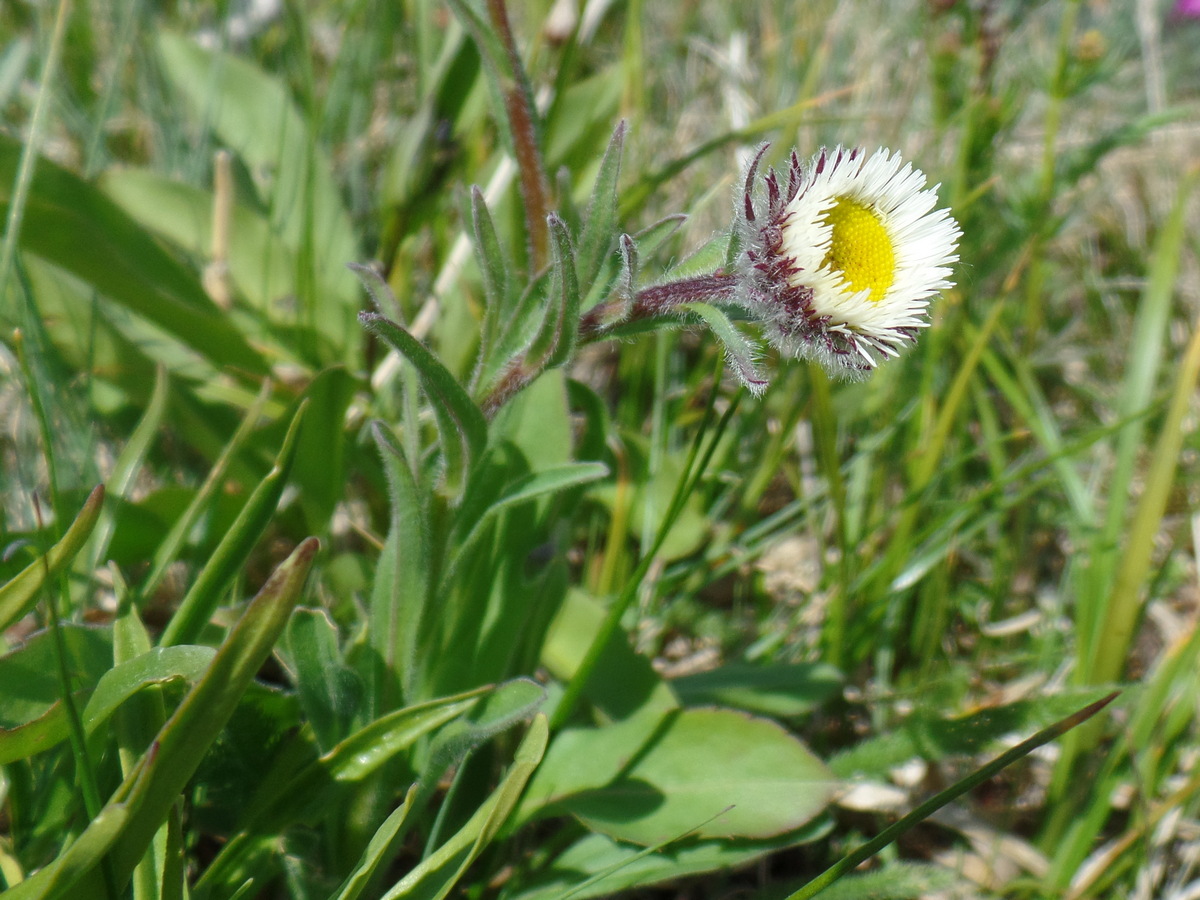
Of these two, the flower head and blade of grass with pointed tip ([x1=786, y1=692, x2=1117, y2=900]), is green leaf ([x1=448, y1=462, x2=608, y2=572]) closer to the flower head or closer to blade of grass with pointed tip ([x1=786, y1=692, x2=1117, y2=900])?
the flower head

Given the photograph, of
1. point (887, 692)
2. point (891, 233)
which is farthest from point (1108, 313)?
point (891, 233)

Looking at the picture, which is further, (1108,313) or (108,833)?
(1108,313)

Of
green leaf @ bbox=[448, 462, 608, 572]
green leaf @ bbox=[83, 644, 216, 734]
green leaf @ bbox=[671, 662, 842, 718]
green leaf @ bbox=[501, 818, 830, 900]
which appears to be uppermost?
green leaf @ bbox=[448, 462, 608, 572]

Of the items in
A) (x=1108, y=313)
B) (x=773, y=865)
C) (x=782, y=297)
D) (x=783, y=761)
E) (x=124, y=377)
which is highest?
(x=1108, y=313)

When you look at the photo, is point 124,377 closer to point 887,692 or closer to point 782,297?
point 782,297

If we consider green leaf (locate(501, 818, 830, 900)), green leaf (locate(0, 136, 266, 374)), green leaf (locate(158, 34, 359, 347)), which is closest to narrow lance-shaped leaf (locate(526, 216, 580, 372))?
green leaf (locate(501, 818, 830, 900))

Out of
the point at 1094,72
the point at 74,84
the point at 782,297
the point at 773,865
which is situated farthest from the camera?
the point at 74,84

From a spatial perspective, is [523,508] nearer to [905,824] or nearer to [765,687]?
[765,687]
